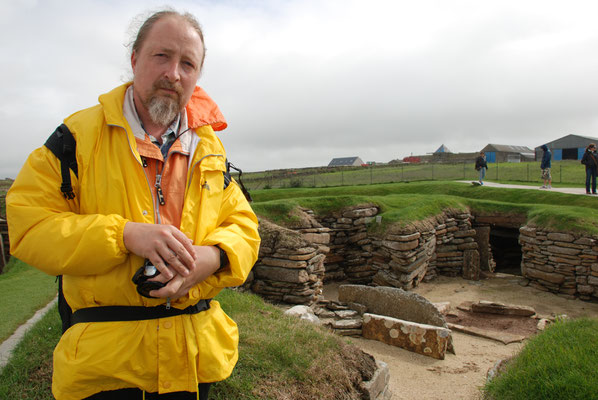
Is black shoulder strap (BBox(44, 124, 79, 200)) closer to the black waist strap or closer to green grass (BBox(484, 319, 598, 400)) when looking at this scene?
the black waist strap

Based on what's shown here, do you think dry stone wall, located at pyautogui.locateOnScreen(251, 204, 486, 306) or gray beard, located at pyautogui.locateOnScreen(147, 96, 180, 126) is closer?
gray beard, located at pyautogui.locateOnScreen(147, 96, 180, 126)

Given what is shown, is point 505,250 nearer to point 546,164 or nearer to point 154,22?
point 546,164

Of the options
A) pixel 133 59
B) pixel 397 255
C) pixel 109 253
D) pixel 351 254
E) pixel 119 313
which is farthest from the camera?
pixel 351 254

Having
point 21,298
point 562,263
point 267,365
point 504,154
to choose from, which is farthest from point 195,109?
point 504,154

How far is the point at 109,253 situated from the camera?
4.93 ft

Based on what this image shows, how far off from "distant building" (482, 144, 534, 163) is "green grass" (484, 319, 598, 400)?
48756 millimetres

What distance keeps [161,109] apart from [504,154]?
55517mm

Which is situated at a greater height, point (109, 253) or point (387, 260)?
point (109, 253)

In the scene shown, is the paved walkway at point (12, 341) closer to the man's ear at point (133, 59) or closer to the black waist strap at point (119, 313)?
the black waist strap at point (119, 313)

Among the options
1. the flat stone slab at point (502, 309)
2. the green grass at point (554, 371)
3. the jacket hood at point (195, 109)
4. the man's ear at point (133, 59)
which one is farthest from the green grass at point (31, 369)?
the flat stone slab at point (502, 309)

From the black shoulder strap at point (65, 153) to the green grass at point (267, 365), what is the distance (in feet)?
8.70

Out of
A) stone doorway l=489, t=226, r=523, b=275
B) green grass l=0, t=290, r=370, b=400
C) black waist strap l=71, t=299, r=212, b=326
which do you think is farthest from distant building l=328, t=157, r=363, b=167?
black waist strap l=71, t=299, r=212, b=326

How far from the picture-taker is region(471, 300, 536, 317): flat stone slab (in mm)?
8828

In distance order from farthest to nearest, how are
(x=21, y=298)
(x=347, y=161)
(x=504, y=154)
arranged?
(x=347, y=161) < (x=504, y=154) < (x=21, y=298)
